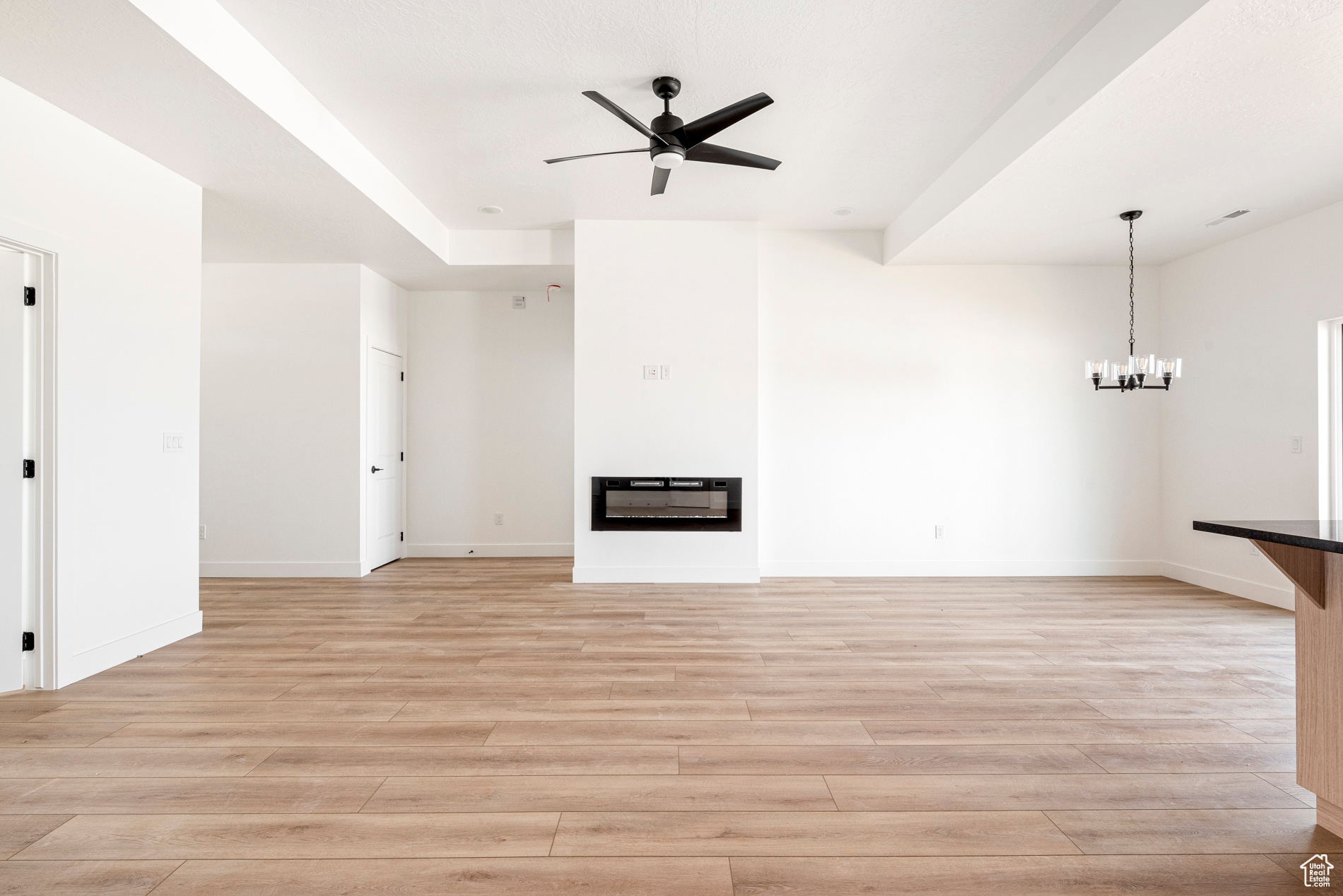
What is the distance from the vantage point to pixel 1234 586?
4734 mm

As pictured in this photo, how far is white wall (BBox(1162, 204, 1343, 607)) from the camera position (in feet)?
13.8

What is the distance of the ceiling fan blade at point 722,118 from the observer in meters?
2.87

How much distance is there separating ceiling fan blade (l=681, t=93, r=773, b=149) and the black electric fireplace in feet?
8.53

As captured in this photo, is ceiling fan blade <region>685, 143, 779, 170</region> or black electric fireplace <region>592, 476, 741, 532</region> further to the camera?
black electric fireplace <region>592, 476, 741, 532</region>

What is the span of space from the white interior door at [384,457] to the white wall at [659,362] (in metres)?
1.97

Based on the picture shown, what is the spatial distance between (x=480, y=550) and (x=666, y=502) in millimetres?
2319

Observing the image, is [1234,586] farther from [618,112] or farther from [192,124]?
[192,124]

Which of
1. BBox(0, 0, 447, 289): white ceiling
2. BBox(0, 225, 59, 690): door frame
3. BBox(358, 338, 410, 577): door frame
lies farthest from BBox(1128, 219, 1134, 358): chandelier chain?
BBox(0, 225, 59, 690): door frame

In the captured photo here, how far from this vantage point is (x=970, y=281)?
551 cm

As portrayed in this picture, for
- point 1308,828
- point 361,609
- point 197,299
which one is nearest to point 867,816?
point 1308,828

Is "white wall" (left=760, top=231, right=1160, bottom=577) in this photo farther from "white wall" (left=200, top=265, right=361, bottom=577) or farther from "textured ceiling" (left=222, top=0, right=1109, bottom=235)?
"white wall" (left=200, top=265, right=361, bottom=577)

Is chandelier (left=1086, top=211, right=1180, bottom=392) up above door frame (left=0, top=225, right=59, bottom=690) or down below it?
above

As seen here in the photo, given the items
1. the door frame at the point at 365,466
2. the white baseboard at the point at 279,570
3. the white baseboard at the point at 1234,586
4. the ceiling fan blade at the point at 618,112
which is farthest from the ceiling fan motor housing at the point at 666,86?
the white baseboard at the point at 1234,586

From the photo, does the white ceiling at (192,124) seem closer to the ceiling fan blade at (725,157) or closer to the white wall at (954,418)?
the ceiling fan blade at (725,157)
